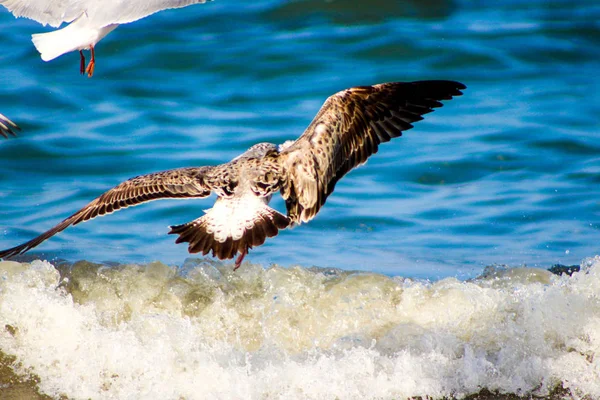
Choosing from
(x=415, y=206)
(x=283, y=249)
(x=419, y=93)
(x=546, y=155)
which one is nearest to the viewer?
(x=419, y=93)

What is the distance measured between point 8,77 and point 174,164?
10.1 ft

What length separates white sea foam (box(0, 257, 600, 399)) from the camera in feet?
12.6

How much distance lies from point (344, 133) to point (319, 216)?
217cm

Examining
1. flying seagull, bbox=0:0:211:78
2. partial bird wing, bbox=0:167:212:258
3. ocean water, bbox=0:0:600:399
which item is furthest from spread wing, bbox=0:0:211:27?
ocean water, bbox=0:0:600:399

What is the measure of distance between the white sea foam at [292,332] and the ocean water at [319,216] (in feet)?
0.04

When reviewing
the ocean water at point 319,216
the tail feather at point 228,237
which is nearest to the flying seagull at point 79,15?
the ocean water at point 319,216

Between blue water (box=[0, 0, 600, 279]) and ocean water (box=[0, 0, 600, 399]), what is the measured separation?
0.03m

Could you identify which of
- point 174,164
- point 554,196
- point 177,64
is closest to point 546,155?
point 554,196

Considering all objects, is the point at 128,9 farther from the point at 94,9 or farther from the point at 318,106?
the point at 318,106

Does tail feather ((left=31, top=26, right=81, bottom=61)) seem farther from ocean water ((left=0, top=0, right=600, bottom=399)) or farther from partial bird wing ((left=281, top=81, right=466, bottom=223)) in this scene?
partial bird wing ((left=281, top=81, right=466, bottom=223))

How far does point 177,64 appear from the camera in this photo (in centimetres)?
977

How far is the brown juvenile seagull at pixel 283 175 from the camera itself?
428 cm

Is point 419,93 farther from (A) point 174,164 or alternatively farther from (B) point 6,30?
(B) point 6,30

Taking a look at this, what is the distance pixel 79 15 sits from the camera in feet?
18.4
